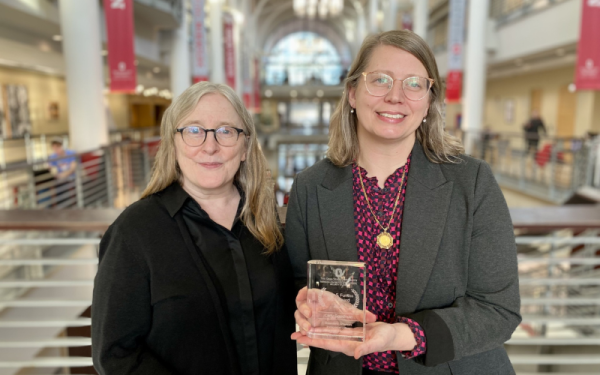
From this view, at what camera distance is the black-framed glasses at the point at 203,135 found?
4.48 feet

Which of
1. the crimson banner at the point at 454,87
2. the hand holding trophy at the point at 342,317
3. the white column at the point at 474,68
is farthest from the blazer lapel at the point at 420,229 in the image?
the crimson banner at the point at 454,87

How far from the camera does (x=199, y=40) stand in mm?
14031

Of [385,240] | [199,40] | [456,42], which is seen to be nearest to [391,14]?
[456,42]

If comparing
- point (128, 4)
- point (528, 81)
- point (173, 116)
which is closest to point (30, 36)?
point (128, 4)

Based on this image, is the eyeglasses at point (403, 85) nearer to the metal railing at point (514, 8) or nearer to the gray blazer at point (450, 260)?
the gray blazer at point (450, 260)

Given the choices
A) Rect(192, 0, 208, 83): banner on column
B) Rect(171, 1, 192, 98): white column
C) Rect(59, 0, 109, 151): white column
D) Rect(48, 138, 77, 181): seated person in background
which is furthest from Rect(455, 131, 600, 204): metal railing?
Rect(171, 1, 192, 98): white column

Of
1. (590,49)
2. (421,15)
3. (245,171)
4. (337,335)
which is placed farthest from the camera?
(421,15)

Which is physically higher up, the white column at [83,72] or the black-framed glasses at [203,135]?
the white column at [83,72]

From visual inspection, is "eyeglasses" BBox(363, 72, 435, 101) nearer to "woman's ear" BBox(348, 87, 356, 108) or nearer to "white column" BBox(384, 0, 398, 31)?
"woman's ear" BBox(348, 87, 356, 108)

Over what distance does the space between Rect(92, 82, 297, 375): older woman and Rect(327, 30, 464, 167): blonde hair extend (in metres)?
0.30

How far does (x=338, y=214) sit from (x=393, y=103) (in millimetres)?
376

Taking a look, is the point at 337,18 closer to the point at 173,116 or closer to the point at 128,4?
the point at 128,4

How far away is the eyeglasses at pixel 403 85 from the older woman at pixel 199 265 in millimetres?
435

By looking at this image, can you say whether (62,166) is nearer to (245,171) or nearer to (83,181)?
(83,181)
